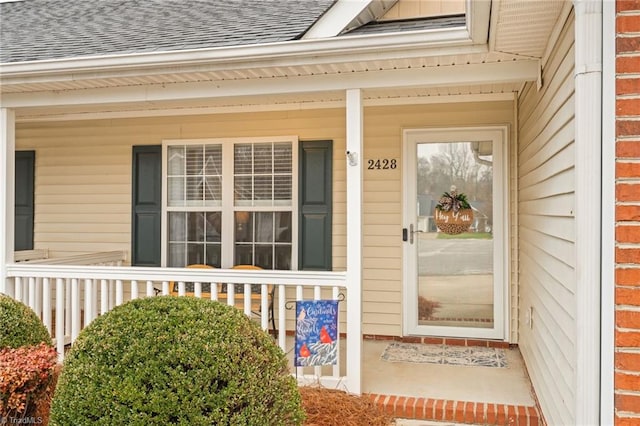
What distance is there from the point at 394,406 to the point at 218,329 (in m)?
1.77

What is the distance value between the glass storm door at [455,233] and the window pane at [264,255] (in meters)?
1.44

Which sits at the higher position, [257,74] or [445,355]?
[257,74]

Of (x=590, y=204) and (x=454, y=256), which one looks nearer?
(x=590, y=204)

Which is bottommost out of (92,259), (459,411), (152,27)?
(459,411)

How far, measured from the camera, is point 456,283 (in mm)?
5059

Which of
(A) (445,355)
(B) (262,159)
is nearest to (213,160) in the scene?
(B) (262,159)

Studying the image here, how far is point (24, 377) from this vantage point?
2.64 meters

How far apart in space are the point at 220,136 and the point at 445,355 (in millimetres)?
3230

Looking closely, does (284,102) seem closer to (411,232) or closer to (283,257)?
(283,257)

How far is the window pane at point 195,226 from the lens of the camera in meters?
5.70

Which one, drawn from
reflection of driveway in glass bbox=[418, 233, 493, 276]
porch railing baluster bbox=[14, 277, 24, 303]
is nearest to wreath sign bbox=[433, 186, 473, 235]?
reflection of driveway in glass bbox=[418, 233, 493, 276]

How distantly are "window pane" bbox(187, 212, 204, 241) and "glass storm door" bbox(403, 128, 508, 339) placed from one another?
7.35 ft

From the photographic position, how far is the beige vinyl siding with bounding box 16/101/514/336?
5156 mm

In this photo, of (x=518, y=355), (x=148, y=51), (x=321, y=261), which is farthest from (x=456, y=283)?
(x=148, y=51)
